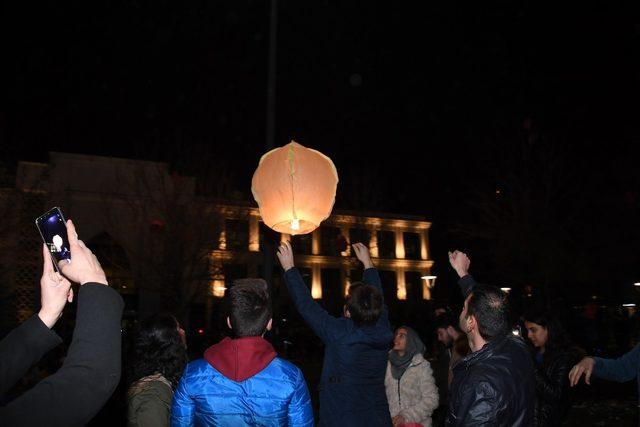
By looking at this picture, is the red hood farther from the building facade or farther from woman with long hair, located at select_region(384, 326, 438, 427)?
the building facade

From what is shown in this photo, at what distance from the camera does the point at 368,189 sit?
1324 inches

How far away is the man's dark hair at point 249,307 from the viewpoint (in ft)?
8.56

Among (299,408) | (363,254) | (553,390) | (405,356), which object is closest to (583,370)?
(553,390)

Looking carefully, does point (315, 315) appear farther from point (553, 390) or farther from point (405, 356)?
point (553, 390)

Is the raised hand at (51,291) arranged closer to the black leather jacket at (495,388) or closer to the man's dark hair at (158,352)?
the man's dark hair at (158,352)

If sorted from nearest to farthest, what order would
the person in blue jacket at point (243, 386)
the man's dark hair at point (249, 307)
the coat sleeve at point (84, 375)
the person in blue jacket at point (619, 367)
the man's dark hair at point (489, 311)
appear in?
the coat sleeve at point (84, 375) < the person in blue jacket at point (243, 386) < the man's dark hair at point (249, 307) < the man's dark hair at point (489, 311) < the person in blue jacket at point (619, 367)

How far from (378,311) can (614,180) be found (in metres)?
18.9

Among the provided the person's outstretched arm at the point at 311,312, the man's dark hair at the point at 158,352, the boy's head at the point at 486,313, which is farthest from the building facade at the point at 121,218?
the boy's head at the point at 486,313

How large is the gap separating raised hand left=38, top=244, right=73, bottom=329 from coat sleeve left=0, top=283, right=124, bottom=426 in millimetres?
290

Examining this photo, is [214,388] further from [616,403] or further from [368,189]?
[368,189]

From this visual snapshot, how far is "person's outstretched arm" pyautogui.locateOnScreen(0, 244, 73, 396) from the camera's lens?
4.83ft

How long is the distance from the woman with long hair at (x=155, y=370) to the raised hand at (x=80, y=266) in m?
1.61

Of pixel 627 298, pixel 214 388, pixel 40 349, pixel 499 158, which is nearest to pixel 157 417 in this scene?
pixel 214 388

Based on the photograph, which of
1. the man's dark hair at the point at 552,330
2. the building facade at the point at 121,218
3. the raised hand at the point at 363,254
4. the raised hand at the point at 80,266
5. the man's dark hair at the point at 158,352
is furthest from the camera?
the building facade at the point at 121,218
